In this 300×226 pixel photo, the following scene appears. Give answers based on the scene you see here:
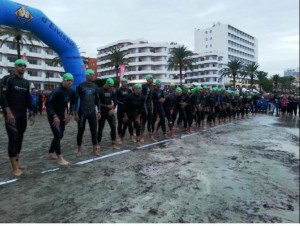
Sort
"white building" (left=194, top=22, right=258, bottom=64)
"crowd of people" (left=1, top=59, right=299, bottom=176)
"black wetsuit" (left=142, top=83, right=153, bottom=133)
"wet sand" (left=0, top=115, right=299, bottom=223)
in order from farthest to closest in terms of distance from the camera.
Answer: "white building" (left=194, top=22, right=258, bottom=64)
"black wetsuit" (left=142, top=83, right=153, bottom=133)
"crowd of people" (left=1, top=59, right=299, bottom=176)
"wet sand" (left=0, top=115, right=299, bottom=223)

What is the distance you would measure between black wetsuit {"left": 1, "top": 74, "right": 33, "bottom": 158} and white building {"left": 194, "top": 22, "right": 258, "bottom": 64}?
111 m

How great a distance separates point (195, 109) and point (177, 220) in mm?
9807

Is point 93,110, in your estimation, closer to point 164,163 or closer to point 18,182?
point 164,163

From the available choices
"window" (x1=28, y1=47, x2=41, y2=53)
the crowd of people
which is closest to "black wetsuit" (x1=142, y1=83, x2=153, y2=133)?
the crowd of people

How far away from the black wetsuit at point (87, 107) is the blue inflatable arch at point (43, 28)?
15.8 ft

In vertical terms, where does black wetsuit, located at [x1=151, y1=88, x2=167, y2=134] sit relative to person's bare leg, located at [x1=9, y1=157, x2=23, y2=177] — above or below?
above

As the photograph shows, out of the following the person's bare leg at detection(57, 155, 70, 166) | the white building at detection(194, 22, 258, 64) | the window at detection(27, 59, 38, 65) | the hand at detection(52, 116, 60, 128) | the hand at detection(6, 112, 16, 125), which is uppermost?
the white building at detection(194, 22, 258, 64)

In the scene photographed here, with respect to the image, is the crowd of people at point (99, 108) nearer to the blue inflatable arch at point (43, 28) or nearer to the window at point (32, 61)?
the blue inflatable arch at point (43, 28)

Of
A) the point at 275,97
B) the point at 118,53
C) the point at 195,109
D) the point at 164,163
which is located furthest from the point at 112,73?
the point at 164,163

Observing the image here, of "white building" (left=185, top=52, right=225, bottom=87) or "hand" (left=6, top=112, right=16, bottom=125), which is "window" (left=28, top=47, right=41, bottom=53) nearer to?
"white building" (left=185, top=52, right=225, bottom=87)

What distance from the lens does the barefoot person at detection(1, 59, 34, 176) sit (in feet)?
18.3

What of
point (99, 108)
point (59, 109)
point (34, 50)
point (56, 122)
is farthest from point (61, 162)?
point (34, 50)

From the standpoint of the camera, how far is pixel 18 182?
5.16 m

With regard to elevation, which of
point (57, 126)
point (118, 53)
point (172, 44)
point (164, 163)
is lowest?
point (164, 163)
